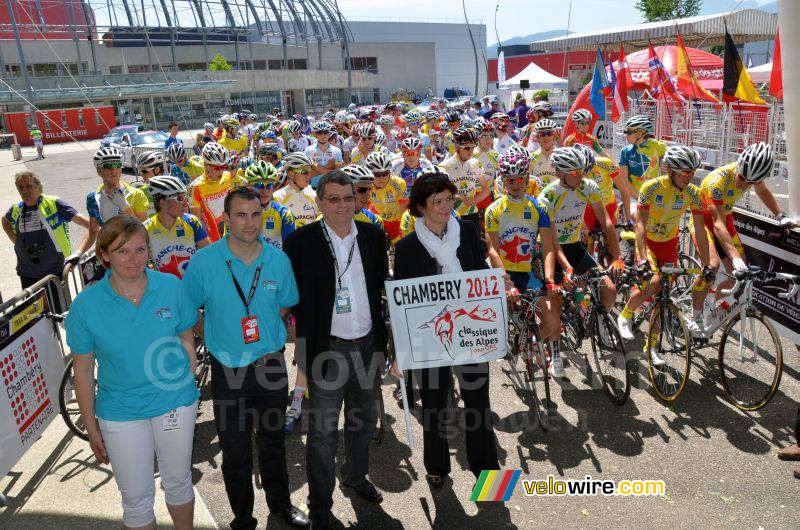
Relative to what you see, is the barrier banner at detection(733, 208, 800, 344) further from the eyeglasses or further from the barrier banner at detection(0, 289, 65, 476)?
the barrier banner at detection(0, 289, 65, 476)

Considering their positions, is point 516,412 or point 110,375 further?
point 516,412

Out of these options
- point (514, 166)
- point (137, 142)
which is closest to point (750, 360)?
point (514, 166)

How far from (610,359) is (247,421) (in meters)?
3.68

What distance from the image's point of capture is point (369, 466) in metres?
5.42

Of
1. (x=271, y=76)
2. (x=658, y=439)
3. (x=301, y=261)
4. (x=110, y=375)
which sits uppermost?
(x=271, y=76)

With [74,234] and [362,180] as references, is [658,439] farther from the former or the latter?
[74,234]

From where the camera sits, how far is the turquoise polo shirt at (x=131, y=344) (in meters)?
A: 3.63

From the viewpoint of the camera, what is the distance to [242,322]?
4.11 meters

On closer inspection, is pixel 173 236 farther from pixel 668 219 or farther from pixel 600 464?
pixel 668 219

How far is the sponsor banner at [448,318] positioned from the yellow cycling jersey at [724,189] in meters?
3.32

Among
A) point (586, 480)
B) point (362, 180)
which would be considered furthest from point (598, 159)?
point (586, 480)

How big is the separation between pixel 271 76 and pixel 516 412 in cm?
7468

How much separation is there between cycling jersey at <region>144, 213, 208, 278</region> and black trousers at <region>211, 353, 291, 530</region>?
93.5 inches

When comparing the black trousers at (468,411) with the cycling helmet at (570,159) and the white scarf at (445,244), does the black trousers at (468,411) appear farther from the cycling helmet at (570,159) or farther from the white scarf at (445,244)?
the cycling helmet at (570,159)
